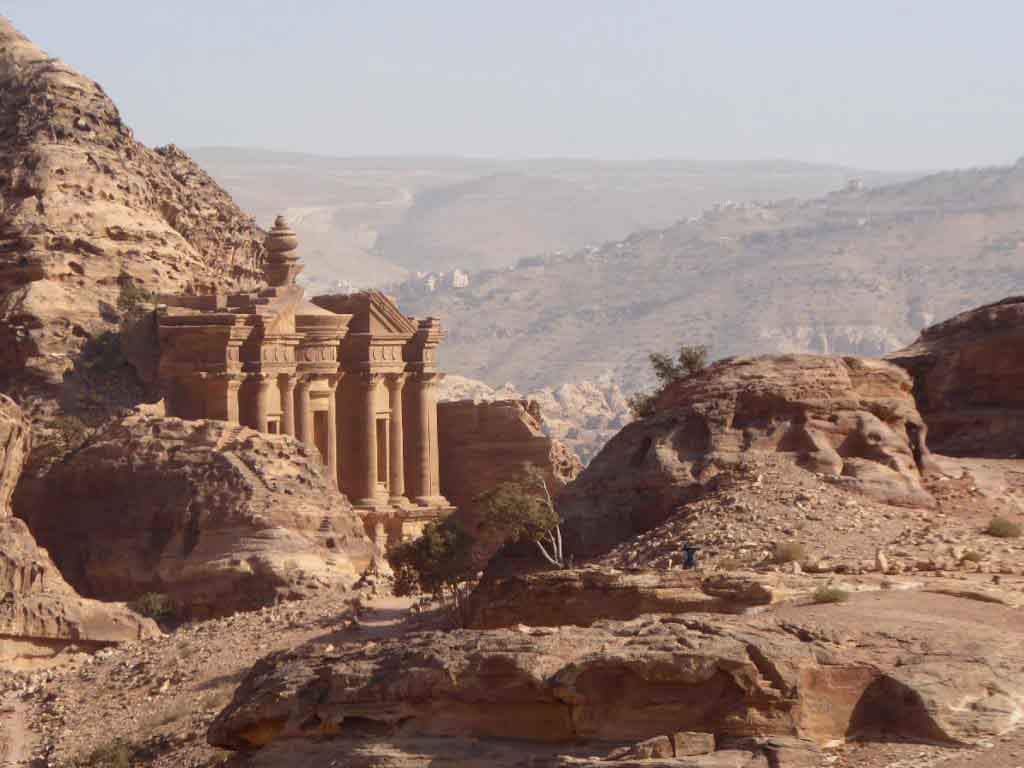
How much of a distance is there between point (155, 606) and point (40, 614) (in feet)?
10.7

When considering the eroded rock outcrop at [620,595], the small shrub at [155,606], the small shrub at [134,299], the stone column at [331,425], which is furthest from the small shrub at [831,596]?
the stone column at [331,425]

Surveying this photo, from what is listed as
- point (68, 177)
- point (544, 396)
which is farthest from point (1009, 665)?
point (544, 396)

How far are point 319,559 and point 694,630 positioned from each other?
2200 centimetres

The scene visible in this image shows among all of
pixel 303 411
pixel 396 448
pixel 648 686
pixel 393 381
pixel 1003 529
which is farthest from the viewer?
pixel 393 381

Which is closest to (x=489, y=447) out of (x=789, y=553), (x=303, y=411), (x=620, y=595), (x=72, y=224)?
(x=303, y=411)

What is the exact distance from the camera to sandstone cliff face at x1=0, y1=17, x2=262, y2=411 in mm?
54531

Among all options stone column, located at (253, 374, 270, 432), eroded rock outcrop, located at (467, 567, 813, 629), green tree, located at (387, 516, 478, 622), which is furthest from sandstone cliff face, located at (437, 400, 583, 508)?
eroded rock outcrop, located at (467, 567, 813, 629)

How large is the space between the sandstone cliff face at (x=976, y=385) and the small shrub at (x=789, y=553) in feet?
38.4

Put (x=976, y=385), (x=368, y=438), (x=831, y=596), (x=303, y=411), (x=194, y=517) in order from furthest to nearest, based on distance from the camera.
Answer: (x=368, y=438)
(x=303, y=411)
(x=194, y=517)
(x=976, y=385)
(x=831, y=596)

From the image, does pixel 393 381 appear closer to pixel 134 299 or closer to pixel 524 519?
pixel 134 299

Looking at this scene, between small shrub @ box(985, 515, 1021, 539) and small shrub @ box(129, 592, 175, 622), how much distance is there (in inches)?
598

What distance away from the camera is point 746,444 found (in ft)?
110

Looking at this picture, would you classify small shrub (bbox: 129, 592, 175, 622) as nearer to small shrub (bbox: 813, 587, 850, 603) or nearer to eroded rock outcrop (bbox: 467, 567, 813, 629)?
eroded rock outcrop (bbox: 467, 567, 813, 629)

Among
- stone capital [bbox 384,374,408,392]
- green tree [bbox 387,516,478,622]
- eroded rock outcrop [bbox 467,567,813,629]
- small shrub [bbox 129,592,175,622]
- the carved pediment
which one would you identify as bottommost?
small shrub [bbox 129,592,175,622]
